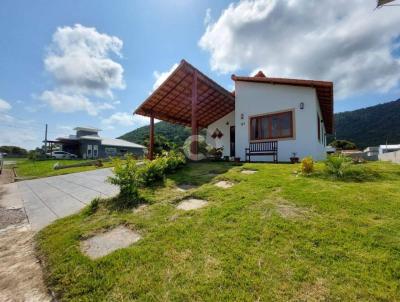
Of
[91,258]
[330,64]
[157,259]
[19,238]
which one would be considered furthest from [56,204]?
[330,64]

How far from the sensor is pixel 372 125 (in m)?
44.7

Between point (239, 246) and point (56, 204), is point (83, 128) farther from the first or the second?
point (239, 246)

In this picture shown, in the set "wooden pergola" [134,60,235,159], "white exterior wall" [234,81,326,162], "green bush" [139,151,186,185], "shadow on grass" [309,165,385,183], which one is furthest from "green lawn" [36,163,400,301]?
"wooden pergola" [134,60,235,159]

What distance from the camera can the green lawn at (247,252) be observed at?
1.78 meters

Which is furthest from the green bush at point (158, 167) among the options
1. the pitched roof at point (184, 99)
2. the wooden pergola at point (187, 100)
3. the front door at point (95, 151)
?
the front door at point (95, 151)

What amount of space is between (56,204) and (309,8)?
421 inches

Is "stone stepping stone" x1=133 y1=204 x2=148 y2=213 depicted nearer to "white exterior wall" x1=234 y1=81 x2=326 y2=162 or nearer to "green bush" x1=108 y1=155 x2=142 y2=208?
"green bush" x1=108 y1=155 x2=142 y2=208

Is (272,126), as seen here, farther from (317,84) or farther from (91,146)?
(91,146)

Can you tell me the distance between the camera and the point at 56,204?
215 inches

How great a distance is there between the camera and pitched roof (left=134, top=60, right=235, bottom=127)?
9.86 m

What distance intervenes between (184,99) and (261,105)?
4.67 m

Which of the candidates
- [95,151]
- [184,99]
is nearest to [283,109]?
[184,99]

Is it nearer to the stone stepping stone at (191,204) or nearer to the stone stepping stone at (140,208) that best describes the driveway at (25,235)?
the stone stepping stone at (140,208)

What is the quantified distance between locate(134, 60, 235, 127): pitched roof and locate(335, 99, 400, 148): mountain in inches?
1674
